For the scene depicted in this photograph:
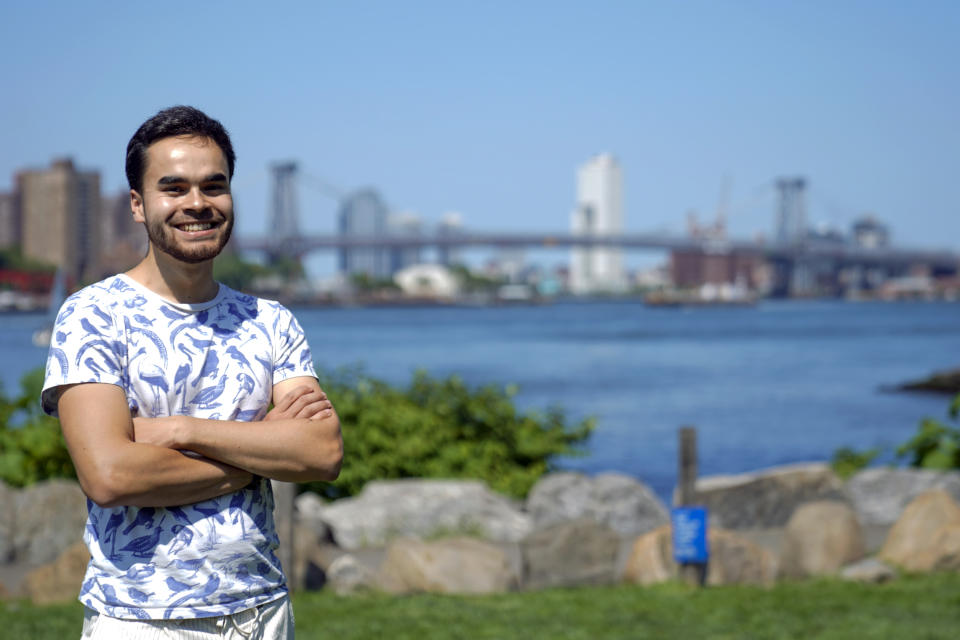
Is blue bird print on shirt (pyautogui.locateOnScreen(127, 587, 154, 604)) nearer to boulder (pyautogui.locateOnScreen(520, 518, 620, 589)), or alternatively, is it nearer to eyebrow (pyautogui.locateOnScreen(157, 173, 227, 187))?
eyebrow (pyautogui.locateOnScreen(157, 173, 227, 187))

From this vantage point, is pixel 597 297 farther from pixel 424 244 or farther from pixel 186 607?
pixel 186 607

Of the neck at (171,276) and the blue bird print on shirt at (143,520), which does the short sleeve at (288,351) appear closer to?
the neck at (171,276)

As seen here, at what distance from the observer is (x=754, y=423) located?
18938 millimetres

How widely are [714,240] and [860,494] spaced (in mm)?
71727

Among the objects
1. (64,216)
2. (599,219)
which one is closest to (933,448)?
(64,216)

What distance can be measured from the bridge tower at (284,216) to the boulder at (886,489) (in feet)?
182

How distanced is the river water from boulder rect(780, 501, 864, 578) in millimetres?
2980

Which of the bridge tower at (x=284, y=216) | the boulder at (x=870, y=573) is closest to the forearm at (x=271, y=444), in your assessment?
the boulder at (x=870, y=573)

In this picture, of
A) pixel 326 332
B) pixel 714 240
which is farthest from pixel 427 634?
pixel 714 240

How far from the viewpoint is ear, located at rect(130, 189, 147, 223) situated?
193 cm

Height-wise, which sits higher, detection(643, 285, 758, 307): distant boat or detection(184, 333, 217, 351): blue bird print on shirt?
detection(184, 333, 217, 351): blue bird print on shirt

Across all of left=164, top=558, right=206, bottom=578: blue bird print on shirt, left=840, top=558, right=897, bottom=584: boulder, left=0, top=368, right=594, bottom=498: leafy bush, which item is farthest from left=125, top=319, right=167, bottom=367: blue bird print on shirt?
left=0, top=368, right=594, bottom=498: leafy bush

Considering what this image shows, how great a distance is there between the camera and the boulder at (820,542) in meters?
5.51

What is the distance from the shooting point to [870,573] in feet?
17.4
